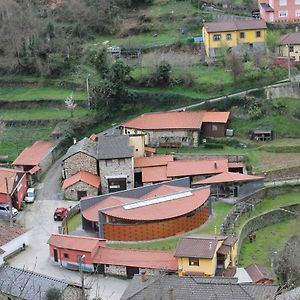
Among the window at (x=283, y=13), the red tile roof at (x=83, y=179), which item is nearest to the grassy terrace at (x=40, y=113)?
the red tile roof at (x=83, y=179)

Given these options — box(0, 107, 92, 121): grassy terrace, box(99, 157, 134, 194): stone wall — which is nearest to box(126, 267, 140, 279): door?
box(99, 157, 134, 194): stone wall

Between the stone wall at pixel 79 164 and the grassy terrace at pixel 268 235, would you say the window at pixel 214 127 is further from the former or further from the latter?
the stone wall at pixel 79 164

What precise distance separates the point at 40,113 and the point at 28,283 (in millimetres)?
22124

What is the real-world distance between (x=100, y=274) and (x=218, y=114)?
17.8 metres

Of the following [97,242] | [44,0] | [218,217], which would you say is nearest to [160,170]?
[218,217]

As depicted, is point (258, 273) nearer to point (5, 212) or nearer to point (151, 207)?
point (151, 207)

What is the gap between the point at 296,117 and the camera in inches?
1933

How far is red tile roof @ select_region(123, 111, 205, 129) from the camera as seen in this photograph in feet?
160

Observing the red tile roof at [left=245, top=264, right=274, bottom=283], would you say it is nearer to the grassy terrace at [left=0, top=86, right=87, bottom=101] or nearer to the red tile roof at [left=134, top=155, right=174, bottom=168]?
the red tile roof at [left=134, top=155, right=174, bottom=168]

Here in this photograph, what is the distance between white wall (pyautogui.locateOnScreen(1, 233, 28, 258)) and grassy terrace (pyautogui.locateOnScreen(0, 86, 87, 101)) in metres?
17.1

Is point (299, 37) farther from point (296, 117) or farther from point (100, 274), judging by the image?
point (100, 274)

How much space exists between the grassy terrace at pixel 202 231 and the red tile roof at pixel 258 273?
449 cm

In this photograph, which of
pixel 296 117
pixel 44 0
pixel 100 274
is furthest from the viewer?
pixel 44 0

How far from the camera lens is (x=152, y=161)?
45781mm
